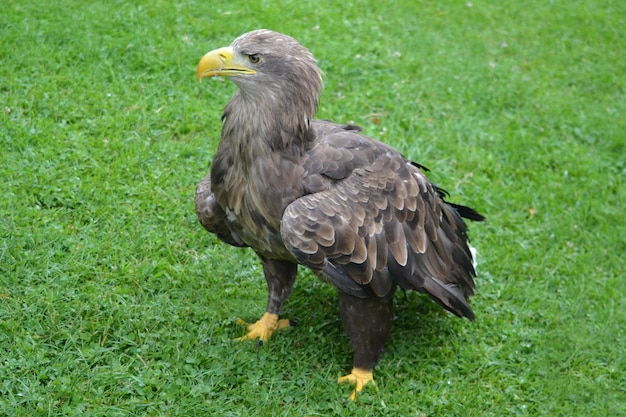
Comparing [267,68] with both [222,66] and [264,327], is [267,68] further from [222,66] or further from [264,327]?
[264,327]

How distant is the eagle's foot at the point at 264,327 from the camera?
505 centimetres

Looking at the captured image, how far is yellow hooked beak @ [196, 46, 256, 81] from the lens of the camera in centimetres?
419

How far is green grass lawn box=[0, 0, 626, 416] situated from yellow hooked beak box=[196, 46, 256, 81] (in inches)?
64.7

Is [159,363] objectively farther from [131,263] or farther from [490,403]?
[490,403]

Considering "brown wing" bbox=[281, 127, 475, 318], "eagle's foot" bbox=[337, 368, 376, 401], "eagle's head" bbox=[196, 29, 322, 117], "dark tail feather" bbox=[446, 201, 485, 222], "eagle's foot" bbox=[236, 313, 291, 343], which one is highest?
"eagle's head" bbox=[196, 29, 322, 117]

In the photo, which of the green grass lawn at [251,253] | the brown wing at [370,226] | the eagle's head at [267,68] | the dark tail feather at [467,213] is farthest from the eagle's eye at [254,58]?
the dark tail feather at [467,213]

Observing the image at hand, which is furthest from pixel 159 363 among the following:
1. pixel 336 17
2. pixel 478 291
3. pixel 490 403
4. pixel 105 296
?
pixel 336 17

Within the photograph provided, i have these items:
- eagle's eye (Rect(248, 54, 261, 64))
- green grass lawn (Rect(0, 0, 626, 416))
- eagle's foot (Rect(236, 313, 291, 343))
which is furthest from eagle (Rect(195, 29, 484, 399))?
green grass lawn (Rect(0, 0, 626, 416))

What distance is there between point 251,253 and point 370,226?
5.09 feet

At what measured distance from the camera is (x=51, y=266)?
500 centimetres

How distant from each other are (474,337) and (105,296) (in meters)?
2.52

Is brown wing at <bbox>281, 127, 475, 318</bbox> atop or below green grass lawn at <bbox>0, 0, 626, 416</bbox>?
atop

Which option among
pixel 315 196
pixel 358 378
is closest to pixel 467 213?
pixel 358 378

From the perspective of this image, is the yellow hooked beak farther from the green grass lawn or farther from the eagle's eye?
the green grass lawn
